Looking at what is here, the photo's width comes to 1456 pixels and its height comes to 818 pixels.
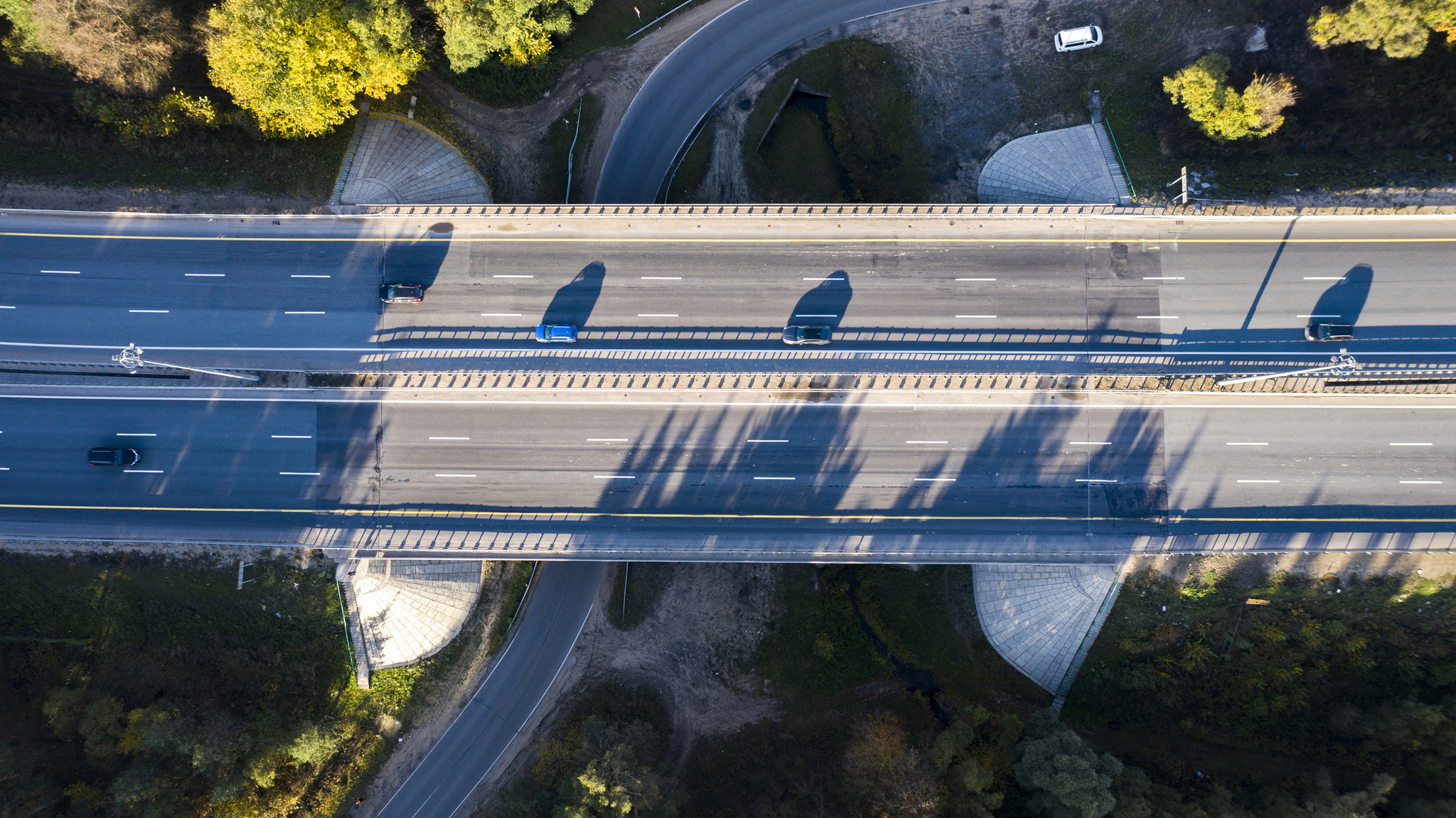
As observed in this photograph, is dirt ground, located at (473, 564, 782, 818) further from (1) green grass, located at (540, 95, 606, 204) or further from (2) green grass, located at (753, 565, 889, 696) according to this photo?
(1) green grass, located at (540, 95, 606, 204)

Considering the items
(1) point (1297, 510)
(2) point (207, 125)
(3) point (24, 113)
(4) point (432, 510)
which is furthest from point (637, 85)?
(1) point (1297, 510)

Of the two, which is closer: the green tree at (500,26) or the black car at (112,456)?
the green tree at (500,26)

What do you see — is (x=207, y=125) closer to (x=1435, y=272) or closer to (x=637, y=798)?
(x=637, y=798)

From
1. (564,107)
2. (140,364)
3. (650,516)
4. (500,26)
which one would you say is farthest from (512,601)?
(500,26)

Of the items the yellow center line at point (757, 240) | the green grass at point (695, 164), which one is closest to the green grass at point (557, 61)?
the green grass at point (695, 164)

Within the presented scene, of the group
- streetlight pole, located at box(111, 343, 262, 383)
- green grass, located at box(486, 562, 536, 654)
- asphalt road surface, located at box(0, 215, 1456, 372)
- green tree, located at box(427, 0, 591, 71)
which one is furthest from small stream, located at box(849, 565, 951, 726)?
streetlight pole, located at box(111, 343, 262, 383)

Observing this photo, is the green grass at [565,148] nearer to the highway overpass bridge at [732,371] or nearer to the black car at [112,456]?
the highway overpass bridge at [732,371]

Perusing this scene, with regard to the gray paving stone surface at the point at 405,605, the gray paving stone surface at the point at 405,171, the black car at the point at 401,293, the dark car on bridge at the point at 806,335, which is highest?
the gray paving stone surface at the point at 405,171
